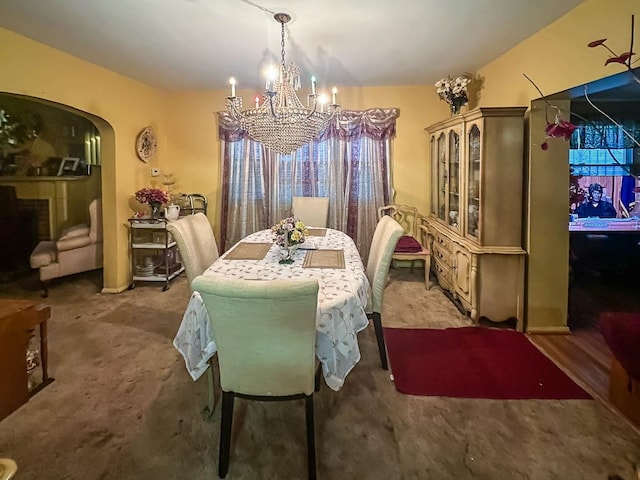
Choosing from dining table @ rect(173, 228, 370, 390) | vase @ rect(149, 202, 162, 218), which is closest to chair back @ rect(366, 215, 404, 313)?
dining table @ rect(173, 228, 370, 390)

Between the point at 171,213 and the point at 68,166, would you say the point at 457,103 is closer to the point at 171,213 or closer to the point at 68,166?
the point at 171,213

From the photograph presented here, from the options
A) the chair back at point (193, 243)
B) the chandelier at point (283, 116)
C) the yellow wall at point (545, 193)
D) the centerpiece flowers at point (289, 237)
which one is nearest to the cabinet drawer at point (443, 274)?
the yellow wall at point (545, 193)

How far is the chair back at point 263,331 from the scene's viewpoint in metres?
1.59

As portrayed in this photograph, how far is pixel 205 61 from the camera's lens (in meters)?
4.02

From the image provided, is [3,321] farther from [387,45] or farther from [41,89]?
[387,45]

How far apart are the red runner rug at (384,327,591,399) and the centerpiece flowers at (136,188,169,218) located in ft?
9.70

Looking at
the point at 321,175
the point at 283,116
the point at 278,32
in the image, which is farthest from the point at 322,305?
the point at 321,175

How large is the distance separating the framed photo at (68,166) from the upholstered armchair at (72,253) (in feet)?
3.58

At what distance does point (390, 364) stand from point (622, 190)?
4.27m

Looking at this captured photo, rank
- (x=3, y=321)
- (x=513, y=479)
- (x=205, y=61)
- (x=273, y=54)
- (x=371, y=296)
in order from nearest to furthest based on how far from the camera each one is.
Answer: (x=513, y=479), (x=3, y=321), (x=371, y=296), (x=273, y=54), (x=205, y=61)

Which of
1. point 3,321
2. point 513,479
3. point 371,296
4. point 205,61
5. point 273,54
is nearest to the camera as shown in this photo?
point 513,479

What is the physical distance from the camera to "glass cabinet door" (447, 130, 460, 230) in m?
4.18

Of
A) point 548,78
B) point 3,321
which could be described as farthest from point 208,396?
point 548,78

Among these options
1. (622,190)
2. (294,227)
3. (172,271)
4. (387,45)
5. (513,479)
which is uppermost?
(387,45)
